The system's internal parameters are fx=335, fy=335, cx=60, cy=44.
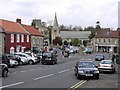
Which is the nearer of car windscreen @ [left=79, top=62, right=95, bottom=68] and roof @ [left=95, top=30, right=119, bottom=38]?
car windscreen @ [left=79, top=62, right=95, bottom=68]

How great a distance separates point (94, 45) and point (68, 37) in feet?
202

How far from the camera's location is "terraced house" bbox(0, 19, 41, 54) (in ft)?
199

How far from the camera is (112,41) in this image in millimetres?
123562

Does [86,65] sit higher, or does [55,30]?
[55,30]

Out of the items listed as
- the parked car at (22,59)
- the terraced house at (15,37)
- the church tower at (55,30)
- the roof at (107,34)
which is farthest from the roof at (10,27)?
the church tower at (55,30)

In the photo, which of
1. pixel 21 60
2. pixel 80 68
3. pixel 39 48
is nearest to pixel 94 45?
pixel 39 48

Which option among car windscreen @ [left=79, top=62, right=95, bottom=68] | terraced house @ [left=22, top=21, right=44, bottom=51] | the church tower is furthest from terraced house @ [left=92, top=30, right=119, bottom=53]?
car windscreen @ [left=79, top=62, right=95, bottom=68]

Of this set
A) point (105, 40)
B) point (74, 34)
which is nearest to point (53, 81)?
point (105, 40)

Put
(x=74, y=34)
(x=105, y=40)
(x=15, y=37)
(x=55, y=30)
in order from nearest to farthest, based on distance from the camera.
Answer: (x=15, y=37), (x=105, y=40), (x=55, y=30), (x=74, y=34)

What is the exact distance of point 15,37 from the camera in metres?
64.5

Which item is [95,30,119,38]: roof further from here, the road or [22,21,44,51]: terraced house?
the road

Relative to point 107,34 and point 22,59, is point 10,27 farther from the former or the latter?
point 107,34

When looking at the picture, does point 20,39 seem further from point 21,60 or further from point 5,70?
point 5,70

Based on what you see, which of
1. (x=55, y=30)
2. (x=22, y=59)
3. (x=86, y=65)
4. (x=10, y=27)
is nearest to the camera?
(x=86, y=65)
